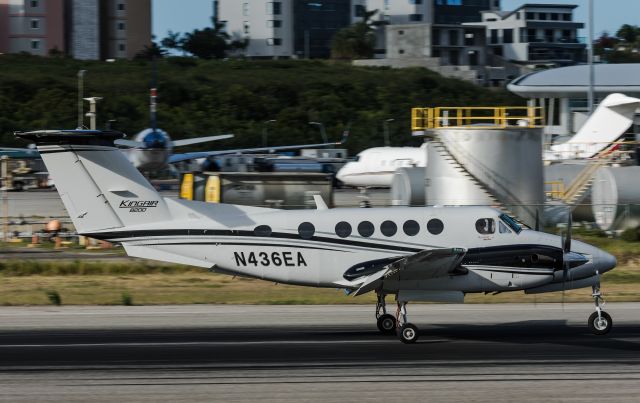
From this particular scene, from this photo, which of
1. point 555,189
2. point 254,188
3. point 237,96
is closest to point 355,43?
point 237,96

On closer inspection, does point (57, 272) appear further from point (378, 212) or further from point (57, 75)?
point (57, 75)

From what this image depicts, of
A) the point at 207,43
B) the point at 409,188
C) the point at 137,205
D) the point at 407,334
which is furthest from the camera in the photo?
the point at 207,43

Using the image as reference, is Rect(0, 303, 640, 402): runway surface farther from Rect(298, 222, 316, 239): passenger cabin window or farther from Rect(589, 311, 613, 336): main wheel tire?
Rect(298, 222, 316, 239): passenger cabin window

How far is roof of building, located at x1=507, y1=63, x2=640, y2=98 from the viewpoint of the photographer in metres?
62.0

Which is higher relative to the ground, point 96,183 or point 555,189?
point 96,183

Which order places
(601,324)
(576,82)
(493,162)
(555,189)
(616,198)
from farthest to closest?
(576,82)
(555,189)
(616,198)
(493,162)
(601,324)

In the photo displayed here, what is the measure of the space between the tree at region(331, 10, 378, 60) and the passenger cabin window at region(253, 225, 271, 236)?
359 ft

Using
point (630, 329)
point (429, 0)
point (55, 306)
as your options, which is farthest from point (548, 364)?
point (429, 0)

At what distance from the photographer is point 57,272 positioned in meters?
28.2

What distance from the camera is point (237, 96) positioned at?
3861 inches

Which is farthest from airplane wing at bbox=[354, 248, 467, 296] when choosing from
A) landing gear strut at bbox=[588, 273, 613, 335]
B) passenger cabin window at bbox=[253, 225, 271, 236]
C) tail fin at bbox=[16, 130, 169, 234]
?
tail fin at bbox=[16, 130, 169, 234]

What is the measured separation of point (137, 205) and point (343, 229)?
3769 mm

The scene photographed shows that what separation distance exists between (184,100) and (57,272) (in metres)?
69.8

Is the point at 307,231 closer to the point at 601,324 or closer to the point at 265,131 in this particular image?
the point at 601,324
